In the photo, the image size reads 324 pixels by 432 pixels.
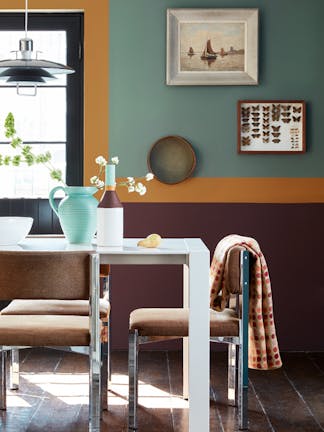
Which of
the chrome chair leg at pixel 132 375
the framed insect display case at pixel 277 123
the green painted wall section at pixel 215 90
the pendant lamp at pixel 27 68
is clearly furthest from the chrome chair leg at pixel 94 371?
the framed insect display case at pixel 277 123

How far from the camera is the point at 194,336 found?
124 inches

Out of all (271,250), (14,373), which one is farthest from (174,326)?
(271,250)

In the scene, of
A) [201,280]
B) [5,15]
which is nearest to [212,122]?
[5,15]

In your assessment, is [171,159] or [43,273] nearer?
[43,273]

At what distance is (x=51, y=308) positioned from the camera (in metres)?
3.76

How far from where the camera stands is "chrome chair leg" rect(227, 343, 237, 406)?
3734mm

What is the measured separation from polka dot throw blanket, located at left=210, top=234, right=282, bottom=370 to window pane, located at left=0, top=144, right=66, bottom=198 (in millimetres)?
1780

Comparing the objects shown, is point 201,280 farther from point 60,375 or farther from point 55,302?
point 60,375

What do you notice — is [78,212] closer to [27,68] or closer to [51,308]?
[51,308]

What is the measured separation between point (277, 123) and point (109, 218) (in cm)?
190

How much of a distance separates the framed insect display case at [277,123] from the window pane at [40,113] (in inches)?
43.7

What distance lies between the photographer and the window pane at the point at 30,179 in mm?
5117

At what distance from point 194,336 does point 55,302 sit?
98 centimetres

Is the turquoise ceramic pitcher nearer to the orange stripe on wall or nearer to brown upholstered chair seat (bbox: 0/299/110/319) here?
brown upholstered chair seat (bbox: 0/299/110/319)
